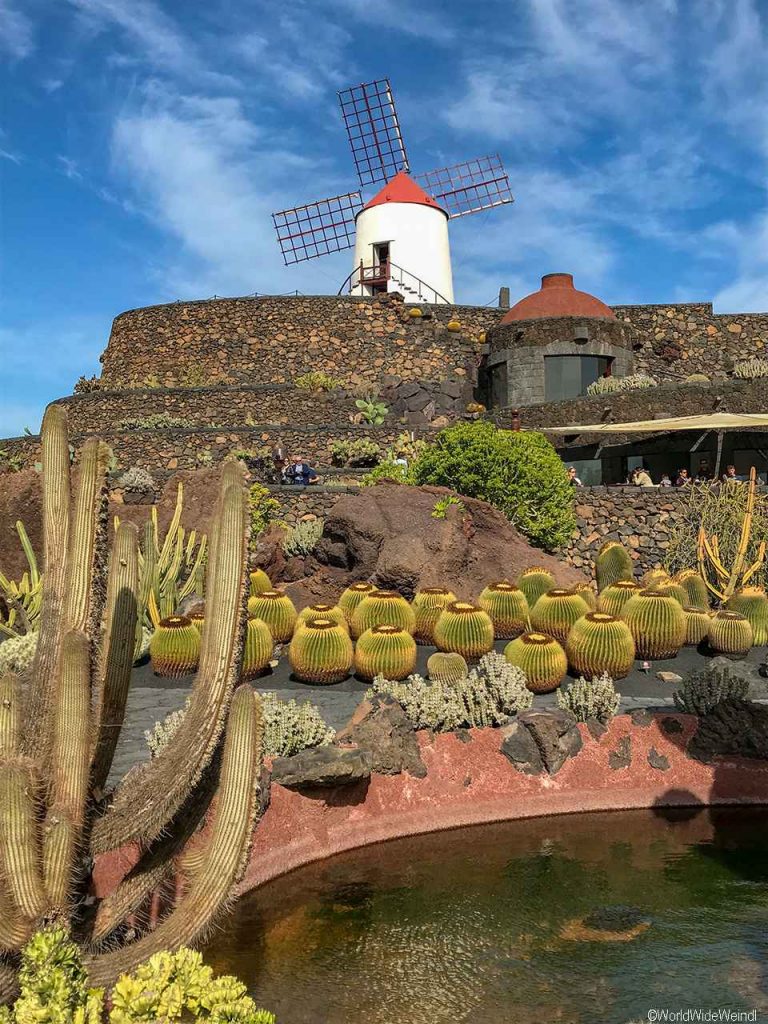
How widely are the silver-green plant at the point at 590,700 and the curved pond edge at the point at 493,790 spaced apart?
0.16 meters

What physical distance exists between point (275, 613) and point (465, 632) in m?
2.64

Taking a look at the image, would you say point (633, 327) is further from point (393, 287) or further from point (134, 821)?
point (134, 821)

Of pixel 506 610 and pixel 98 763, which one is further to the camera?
pixel 506 610

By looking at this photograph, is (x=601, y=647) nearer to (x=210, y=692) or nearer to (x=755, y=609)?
(x=755, y=609)

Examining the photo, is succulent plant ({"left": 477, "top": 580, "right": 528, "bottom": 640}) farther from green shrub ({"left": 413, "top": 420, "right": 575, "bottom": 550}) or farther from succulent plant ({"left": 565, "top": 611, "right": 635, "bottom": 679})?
green shrub ({"left": 413, "top": 420, "right": 575, "bottom": 550})

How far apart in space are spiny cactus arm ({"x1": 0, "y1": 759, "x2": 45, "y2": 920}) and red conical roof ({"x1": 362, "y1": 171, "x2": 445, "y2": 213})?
32.2 m

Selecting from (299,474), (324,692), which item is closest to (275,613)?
(324,692)

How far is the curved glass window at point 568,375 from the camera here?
25266 mm

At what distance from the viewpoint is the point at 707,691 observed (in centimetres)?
951

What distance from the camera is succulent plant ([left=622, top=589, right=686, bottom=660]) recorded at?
12047 mm

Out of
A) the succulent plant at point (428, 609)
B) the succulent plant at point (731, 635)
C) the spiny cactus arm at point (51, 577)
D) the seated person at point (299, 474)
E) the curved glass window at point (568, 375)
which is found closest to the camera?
the spiny cactus arm at point (51, 577)

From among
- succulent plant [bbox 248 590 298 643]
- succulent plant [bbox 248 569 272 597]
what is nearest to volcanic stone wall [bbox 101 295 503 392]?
succulent plant [bbox 248 569 272 597]

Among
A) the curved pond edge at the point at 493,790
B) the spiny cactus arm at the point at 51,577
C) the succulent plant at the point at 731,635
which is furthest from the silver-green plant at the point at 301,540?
the spiny cactus arm at the point at 51,577

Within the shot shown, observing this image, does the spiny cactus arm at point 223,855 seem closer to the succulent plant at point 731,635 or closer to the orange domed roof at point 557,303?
the succulent plant at point 731,635
